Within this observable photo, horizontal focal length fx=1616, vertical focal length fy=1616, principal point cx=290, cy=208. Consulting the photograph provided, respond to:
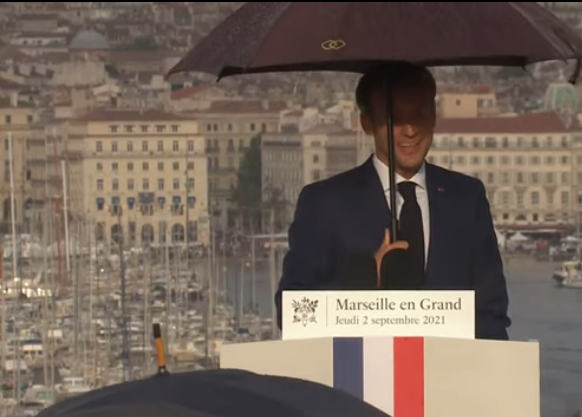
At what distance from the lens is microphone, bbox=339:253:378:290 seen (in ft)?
10.5

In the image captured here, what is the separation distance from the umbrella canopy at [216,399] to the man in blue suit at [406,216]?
132 centimetres

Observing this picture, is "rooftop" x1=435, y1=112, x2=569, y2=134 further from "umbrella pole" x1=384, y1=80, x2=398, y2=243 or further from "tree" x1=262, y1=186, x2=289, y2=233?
"umbrella pole" x1=384, y1=80, x2=398, y2=243

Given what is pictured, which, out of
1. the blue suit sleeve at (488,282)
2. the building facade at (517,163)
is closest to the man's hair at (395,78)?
the blue suit sleeve at (488,282)

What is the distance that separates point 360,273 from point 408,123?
327 millimetres

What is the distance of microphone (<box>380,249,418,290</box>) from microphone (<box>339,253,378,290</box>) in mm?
20

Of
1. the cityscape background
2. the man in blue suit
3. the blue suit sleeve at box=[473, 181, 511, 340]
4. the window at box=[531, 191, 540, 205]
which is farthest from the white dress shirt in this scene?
the window at box=[531, 191, 540, 205]

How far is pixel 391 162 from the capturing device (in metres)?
3.27

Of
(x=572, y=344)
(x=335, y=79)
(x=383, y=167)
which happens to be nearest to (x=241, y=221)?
(x=335, y=79)

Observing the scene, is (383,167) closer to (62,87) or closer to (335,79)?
(335,79)

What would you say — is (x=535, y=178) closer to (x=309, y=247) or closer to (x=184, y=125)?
(x=184, y=125)

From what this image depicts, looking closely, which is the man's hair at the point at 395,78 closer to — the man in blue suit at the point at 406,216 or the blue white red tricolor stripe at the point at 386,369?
the man in blue suit at the point at 406,216

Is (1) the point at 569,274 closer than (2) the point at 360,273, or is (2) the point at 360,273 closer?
(2) the point at 360,273

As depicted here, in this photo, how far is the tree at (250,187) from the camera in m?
9.48

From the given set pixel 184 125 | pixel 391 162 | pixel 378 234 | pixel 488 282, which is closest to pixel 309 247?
pixel 378 234
